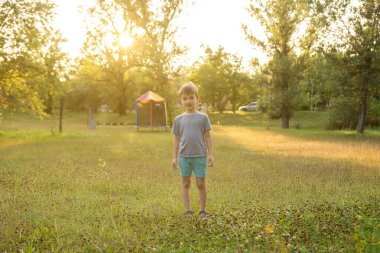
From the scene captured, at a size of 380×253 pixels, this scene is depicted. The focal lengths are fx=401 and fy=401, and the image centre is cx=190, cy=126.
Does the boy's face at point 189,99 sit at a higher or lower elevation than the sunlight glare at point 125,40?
lower

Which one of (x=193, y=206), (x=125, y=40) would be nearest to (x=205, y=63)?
(x=125, y=40)

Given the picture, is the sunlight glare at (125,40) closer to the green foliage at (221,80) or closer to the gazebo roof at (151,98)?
the gazebo roof at (151,98)

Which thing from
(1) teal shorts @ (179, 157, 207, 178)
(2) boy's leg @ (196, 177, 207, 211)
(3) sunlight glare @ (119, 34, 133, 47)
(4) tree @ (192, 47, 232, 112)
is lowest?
(2) boy's leg @ (196, 177, 207, 211)

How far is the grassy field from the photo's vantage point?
5.17 m

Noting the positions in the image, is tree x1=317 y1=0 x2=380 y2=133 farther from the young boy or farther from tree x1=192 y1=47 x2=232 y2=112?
tree x1=192 y1=47 x2=232 y2=112

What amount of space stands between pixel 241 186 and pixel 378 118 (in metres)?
28.8

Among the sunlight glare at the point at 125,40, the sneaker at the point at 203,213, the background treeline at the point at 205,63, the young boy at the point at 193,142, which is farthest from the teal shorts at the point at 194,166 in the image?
the sunlight glare at the point at 125,40

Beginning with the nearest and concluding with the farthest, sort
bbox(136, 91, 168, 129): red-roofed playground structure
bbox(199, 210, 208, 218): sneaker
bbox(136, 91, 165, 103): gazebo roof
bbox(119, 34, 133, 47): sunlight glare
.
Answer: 1. bbox(199, 210, 208, 218): sneaker
2. bbox(136, 91, 165, 103): gazebo roof
3. bbox(136, 91, 168, 129): red-roofed playground structure
4. bbox(119, 34, 133, 47): sunlight glare

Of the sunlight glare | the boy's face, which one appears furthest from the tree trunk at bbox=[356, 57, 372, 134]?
the sunlight glare

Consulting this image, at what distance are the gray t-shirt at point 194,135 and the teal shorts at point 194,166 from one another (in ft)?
0.25

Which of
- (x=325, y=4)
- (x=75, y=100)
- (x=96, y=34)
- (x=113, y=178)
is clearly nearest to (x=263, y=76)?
(x=325, y=4)

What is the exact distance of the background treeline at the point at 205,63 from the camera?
74.3 feet

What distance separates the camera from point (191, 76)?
215 ft

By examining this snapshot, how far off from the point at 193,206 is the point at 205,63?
56160 millimetres
